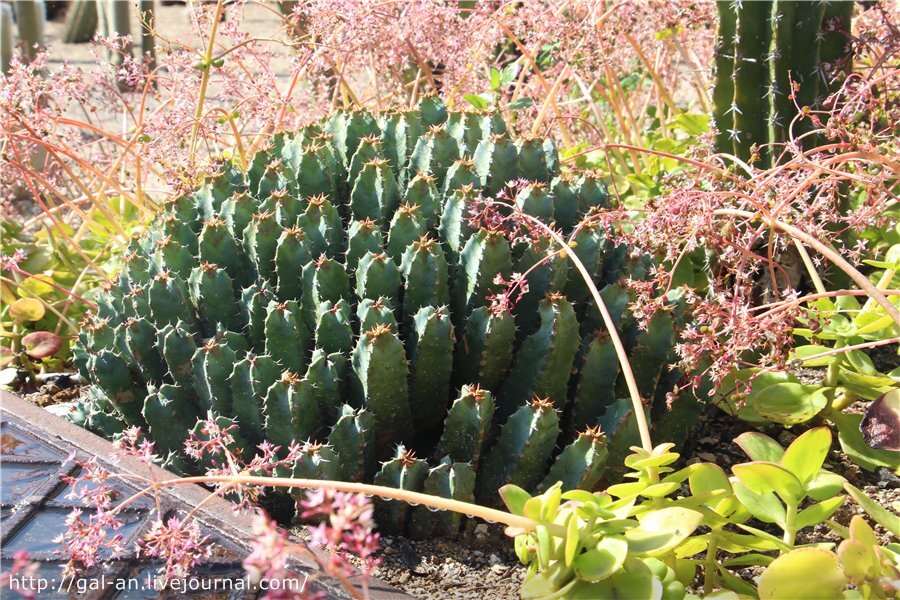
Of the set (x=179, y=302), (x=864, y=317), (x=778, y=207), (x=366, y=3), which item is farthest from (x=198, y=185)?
(x=864, y=317)

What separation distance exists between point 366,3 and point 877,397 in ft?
6.44

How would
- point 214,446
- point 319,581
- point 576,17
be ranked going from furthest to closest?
point 576,17
point 214,446
point 319,581

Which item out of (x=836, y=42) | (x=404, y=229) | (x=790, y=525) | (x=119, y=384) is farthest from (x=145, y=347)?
(x=836, y=42)

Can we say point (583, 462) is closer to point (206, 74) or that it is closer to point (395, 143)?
point (395, 143)

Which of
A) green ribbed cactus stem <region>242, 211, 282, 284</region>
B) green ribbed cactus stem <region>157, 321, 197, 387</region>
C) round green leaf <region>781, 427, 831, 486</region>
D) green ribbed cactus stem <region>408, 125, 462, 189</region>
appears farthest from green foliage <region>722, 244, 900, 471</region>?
green ribbed cactus stem <region>157, 321, 197, 387</region>

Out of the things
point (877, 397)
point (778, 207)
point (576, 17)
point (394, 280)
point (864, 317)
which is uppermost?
point (576, 17)

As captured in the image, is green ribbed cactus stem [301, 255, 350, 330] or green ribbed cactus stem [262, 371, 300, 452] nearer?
green ribbed cactus stem [262, 371, 300, 452]

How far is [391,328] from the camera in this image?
235 centimetres

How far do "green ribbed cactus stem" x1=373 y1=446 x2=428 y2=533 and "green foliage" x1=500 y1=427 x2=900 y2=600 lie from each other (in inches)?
16.5

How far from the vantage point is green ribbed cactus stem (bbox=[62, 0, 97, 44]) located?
42.6 ft

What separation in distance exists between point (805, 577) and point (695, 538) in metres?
0.36

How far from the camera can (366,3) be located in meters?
3.06

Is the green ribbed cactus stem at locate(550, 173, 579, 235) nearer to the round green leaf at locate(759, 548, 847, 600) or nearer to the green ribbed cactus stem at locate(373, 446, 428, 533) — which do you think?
the green ribbed cactus stem at locate(373, 446, 428, 533)

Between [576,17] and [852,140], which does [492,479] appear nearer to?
[852,140]
